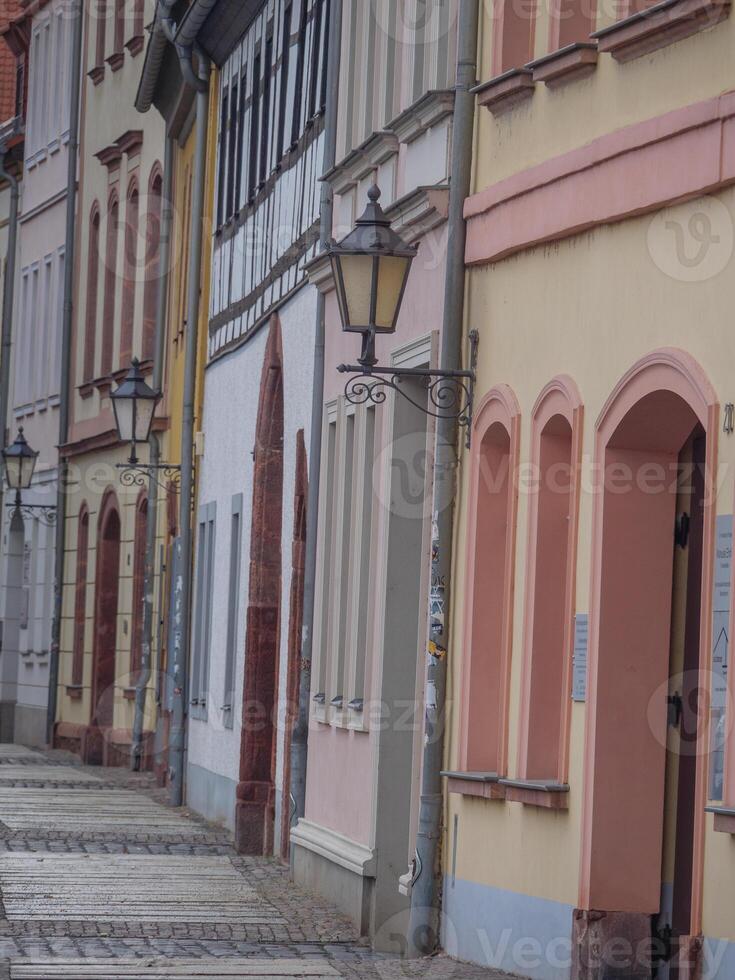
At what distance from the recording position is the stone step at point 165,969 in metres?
11.6

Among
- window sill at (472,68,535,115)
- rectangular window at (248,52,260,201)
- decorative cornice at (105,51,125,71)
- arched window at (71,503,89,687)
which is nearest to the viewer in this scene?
window sill at (472,68,535,115)

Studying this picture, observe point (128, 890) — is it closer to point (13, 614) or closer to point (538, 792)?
point (538, 792)

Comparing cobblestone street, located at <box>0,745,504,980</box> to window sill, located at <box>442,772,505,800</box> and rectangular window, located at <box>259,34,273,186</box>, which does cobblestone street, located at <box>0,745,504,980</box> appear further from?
rectangular window, located at <box>259,34,273,186</box>

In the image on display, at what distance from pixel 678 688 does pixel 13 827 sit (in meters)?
10.8

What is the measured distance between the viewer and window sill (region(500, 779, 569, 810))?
36.3ft

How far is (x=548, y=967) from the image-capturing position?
11016 millimetres

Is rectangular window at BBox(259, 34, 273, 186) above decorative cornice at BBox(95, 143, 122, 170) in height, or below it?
below

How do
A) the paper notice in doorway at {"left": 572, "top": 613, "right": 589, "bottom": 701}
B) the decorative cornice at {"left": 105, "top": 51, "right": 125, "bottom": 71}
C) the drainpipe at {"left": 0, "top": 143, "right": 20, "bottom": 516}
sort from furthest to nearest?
the drainpipe at {"left": 0, "top": 143, "right": 20, "bottom": 516} → the decorative cornice at {"left": 105, "top": 51, "right": 125, "bottom": 71} → the paper notice in doorway at {"left": 572, "top": 613, "right": 589, "bottom": 701}

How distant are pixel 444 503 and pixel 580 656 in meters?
2.16

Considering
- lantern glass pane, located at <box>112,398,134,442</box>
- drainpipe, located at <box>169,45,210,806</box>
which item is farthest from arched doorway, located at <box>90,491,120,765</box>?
lantern glass pane, located at <box>112,398,134,442</box>

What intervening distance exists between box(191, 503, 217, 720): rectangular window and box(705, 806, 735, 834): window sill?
563 inches

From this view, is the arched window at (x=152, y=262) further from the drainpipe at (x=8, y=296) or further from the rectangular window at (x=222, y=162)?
the drainpipe at (x=8, y=296)

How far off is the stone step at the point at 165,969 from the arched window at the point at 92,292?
21.7 m

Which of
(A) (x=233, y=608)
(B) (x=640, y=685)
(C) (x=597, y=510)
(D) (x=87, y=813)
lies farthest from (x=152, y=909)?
(D) (x=87, y=813)
